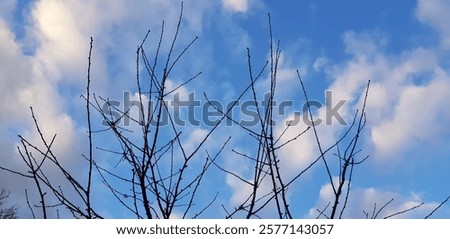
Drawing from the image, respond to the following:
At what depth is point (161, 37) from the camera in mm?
3262
